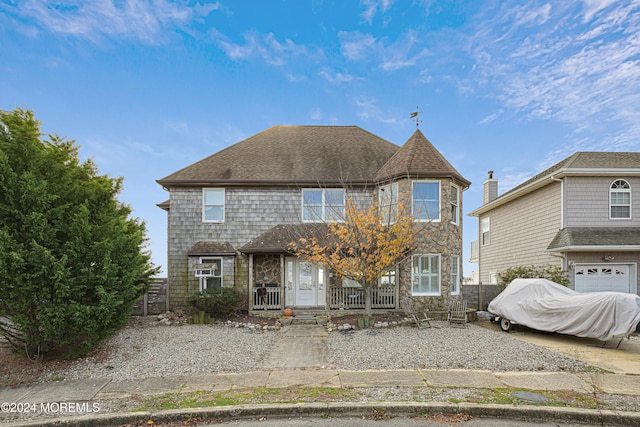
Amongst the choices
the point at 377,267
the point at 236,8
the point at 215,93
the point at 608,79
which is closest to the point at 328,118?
the point at 215,93

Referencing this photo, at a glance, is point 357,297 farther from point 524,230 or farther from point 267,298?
point 524,230

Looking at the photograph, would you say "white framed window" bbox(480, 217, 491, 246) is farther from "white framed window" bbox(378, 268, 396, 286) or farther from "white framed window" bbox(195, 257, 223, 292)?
"white framed window" bbox(195, 257, 223, 292)

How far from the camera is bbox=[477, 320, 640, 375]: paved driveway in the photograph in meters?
7.54

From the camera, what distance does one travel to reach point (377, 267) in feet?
36.2

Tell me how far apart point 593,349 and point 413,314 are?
4762mm

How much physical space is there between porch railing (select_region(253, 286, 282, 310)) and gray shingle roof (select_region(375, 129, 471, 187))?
6.13 meters

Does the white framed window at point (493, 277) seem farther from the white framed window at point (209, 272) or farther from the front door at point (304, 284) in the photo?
the white framed window at point (209, 272)

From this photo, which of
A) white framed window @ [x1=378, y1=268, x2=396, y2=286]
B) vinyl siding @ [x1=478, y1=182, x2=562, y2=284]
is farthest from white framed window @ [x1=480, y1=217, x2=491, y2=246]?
white framed window @ [x1=378, y1=268, x2=396, y2=286]

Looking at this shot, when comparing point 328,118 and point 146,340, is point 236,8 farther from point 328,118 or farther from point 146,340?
point 146,340

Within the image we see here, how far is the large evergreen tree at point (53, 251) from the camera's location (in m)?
7.10

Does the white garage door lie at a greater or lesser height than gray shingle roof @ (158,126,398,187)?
lesser

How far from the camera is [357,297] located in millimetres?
13773

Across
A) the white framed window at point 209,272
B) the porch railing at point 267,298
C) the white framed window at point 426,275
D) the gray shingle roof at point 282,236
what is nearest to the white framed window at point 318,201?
the gray shingle roof at point 282,236

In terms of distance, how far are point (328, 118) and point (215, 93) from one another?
6187mm
